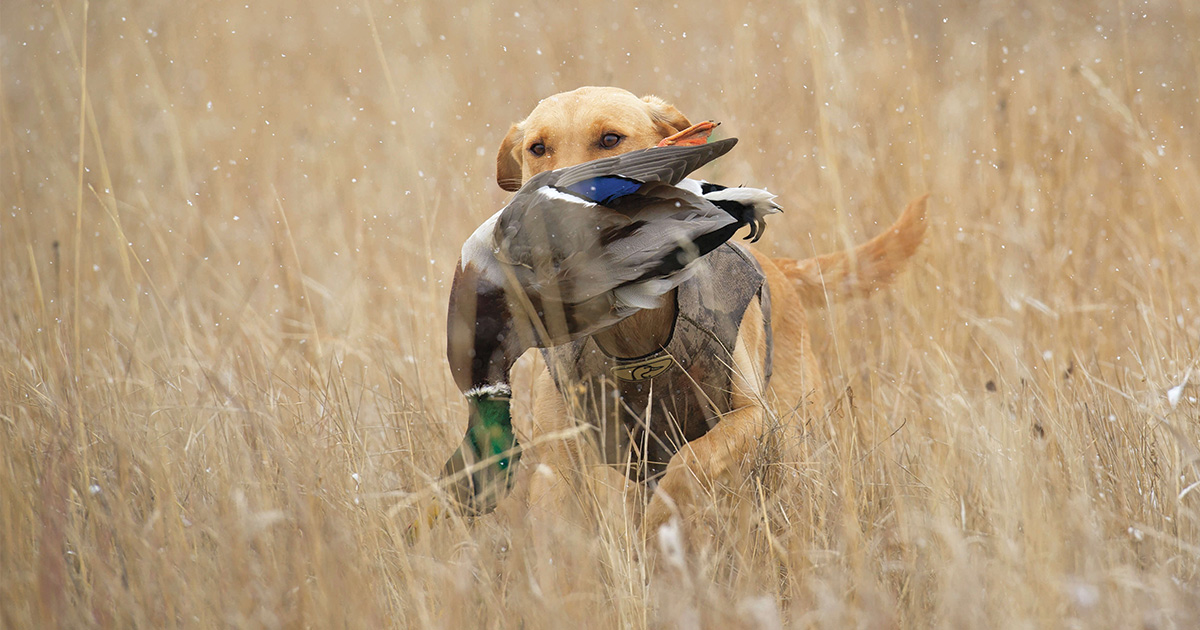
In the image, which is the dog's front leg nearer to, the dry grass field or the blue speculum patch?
the dry grass field

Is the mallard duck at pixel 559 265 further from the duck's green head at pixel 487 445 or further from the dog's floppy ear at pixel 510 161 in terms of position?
the dog's floppy ear at pixel 510 161

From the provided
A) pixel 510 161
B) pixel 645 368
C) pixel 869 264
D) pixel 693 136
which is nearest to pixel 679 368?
pixel 645 368

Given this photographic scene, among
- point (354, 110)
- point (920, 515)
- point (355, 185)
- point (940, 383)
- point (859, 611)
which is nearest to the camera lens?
point (859, 611)

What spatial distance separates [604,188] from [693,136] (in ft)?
1.25

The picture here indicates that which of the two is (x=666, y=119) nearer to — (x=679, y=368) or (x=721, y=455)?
(x=679, y=368)

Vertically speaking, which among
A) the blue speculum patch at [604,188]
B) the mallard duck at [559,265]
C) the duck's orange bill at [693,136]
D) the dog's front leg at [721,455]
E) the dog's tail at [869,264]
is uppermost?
the duck's orange bill at [693,136]

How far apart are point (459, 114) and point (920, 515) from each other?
347 centimetres

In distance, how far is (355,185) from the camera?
4.41 metres

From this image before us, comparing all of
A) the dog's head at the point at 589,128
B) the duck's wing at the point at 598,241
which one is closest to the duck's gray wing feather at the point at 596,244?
the duck's wing at the point at 598,241

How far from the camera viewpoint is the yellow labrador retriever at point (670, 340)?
6.88ft

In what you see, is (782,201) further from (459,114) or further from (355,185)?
(355,185)

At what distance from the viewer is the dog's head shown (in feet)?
7.72

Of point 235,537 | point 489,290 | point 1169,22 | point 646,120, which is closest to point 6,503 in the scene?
point 235,537

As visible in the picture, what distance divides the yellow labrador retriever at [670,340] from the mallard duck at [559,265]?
0.21 metres
